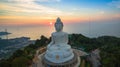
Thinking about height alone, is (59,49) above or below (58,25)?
below

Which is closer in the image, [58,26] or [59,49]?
[59,49]

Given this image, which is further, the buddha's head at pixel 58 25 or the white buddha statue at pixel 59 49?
the buddha's head at pixel 58 25

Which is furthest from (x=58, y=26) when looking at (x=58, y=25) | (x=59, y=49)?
(x=59, y=49)

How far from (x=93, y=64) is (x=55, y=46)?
4.06 m

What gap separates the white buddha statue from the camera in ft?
35.5

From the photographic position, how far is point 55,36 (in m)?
12.1

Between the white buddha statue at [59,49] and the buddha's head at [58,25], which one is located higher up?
the buddha's head at [58,25]

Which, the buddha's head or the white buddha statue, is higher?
the buddha's head

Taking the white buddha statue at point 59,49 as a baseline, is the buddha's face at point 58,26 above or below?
above

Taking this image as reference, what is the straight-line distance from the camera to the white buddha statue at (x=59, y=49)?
10828 millimetres

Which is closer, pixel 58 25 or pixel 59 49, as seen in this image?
pixel 59 49

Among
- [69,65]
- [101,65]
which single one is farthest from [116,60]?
[69,65]

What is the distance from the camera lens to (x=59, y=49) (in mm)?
11234

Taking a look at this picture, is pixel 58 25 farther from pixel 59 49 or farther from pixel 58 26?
pixel 59 49
